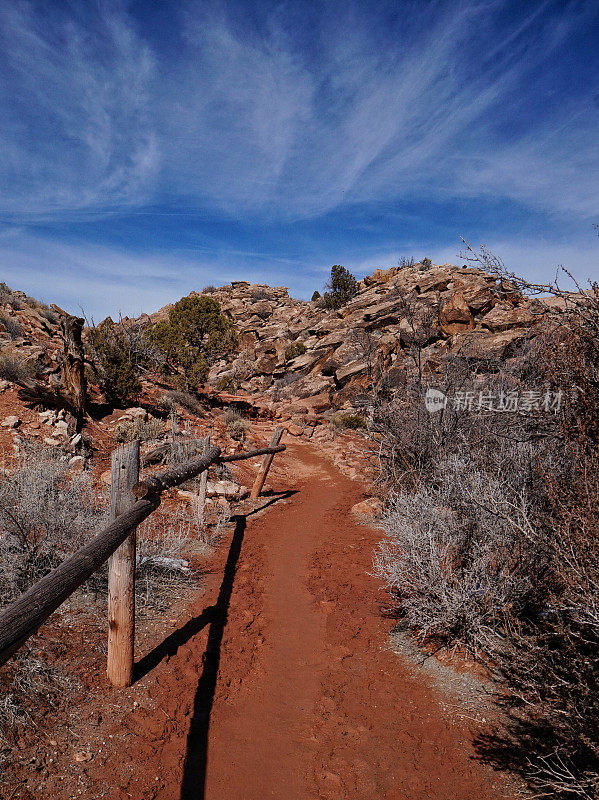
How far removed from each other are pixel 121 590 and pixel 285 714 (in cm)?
155

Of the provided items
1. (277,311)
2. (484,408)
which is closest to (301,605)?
(484,408)

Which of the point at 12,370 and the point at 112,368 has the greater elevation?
the point at 112,368

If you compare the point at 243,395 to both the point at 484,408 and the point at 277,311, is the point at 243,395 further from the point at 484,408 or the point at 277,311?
the point at 484,408

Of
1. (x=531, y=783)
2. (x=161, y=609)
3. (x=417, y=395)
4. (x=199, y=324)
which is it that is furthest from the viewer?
(x=199, y=324)

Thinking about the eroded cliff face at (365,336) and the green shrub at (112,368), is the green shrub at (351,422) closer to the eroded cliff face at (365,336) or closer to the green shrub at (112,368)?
the eroded cliff face at (365,336)

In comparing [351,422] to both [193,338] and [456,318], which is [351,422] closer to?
[193,338]

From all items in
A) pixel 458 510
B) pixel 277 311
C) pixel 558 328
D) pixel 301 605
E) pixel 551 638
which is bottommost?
pixel 301 605

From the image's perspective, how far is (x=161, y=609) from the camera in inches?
173

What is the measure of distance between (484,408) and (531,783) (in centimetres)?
566

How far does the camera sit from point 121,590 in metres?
3.14

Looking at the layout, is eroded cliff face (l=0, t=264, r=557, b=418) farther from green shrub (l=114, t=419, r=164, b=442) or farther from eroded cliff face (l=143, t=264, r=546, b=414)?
green shrub (l=114, t=419, r=164, b=442)

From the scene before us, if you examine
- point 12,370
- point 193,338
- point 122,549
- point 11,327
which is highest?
point 193,338

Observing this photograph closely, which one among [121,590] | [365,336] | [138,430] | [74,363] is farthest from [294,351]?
[121,590]

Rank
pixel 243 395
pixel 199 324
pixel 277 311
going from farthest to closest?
pixel 277 311, pixel 243 395, pixel 199 324
